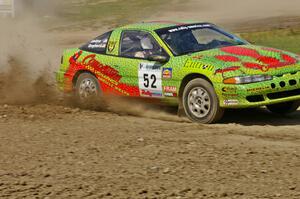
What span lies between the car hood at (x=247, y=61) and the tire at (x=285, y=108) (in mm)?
741

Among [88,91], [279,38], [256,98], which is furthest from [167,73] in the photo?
[279,38]

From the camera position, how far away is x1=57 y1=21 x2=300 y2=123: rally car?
9875 millimetres

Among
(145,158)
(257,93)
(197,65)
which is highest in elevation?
(197,65)

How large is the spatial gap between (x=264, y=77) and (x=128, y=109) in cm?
233

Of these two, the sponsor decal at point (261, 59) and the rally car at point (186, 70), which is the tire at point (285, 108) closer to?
the rally car at point (186, 70)

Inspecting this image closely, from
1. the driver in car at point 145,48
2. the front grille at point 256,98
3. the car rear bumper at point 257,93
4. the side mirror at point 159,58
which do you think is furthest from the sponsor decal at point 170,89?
the front grille at point 256,98

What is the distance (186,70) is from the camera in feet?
33.7

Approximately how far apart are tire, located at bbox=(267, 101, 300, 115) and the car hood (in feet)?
2.43

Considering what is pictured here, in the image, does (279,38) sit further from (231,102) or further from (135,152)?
(135,152)

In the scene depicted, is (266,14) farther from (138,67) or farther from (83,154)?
(83,154)

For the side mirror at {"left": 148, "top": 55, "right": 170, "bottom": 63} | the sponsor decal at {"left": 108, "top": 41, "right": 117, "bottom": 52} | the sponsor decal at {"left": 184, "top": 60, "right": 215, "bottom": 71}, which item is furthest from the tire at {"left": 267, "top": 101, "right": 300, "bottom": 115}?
the sponsor decal at {"left": 108, "top": 41, "right": 117, "bottom": 52}

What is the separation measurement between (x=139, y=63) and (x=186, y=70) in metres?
0.92

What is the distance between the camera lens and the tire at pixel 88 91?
38.1ft

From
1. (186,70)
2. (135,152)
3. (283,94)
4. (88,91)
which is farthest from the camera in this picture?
(88,91)
